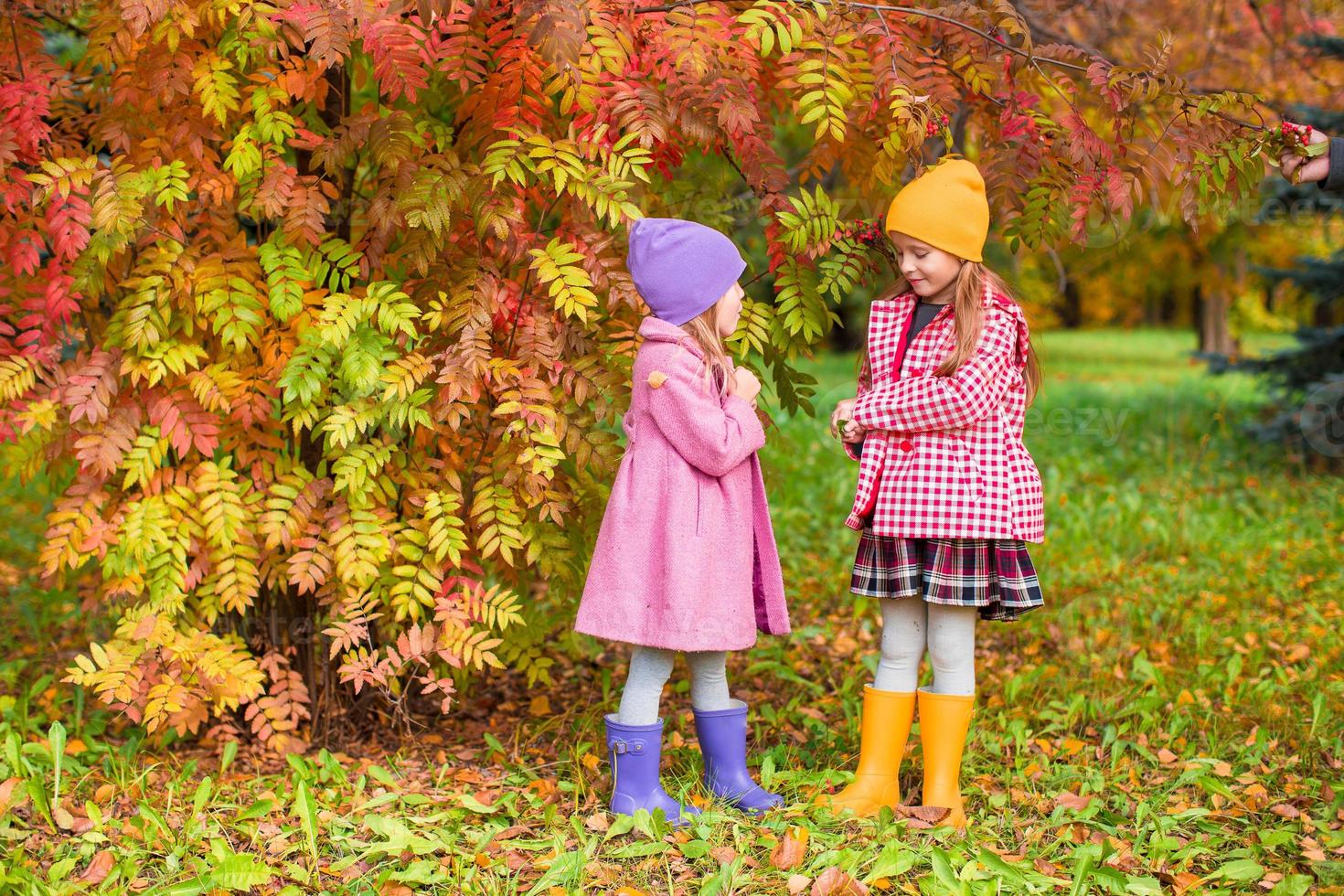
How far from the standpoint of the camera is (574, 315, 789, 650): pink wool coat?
3.01 meters

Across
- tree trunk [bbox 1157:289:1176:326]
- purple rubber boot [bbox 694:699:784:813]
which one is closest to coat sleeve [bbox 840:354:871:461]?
purple rubber boot [bbox 694:699:784:813]

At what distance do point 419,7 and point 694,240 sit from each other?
832 millimetres

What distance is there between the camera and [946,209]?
3.03 m

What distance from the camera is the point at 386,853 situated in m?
3.12

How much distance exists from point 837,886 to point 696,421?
3.81 feet

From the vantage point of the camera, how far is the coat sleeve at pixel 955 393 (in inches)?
119

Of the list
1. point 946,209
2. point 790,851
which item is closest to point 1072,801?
point 790,851

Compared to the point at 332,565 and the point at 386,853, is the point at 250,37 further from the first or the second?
the point at 386,853

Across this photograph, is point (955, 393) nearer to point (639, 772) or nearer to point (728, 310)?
point (728, 310)

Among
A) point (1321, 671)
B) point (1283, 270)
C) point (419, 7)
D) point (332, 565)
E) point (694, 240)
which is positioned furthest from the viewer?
point (1283, 270)

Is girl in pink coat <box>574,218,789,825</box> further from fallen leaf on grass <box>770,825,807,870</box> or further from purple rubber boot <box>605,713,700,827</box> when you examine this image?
fallen leaf on grass <box>770,825,807,870</box>

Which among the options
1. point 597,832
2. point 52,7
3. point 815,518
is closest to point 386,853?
point 597,832

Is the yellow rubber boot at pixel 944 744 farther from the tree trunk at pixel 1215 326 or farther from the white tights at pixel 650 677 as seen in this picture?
the tree trunk at pixel 1215 326

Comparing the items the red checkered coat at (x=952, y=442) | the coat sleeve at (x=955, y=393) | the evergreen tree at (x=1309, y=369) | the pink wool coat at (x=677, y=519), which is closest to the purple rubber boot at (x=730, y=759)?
the pink wool coat at (x=677, y=519)
